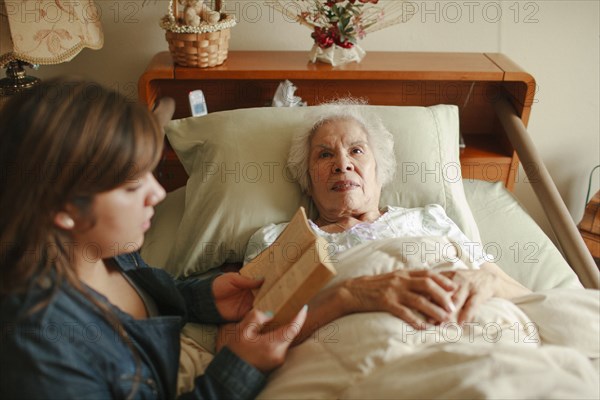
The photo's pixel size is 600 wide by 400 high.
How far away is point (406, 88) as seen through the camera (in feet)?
7.38

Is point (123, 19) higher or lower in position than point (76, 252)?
higher

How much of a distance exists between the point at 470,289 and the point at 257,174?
0.76 meters

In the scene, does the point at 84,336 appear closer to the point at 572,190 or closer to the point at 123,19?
the point at 123,19

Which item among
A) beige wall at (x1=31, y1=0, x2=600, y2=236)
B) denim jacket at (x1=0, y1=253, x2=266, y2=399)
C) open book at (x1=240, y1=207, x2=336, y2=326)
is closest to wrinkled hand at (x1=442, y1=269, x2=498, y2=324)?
open book at (x1=240, y1=207, x2=336, y2=326)

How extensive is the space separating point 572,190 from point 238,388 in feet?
6.92

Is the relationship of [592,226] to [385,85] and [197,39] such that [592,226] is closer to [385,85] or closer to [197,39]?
[385,85]

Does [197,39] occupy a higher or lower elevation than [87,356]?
higher

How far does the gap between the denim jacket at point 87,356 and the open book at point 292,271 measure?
128mm

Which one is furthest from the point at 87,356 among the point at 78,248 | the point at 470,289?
the point at 470,289

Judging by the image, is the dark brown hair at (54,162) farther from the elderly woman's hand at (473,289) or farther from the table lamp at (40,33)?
the table lamp at (40,33)

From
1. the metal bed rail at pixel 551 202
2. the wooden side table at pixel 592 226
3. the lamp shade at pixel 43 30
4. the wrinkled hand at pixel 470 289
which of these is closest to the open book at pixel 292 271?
the wrinkled hand at pixel 470 289

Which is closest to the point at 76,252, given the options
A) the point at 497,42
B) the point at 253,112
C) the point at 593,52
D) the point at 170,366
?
the point at 170,366

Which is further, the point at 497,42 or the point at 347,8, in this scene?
the point at 497,42

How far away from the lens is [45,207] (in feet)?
2.90
